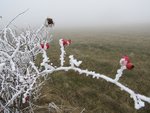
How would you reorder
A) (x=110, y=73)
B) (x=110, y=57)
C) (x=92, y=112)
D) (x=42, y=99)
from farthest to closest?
(x=110, y=57) → (x=110, y=73) → (x=92, y=112) → (x=42, y=99)

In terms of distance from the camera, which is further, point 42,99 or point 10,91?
point 42,99

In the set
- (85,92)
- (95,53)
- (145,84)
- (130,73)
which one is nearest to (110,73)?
(130,73)

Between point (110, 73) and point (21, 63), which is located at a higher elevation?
point (21, 63)

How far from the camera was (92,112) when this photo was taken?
8.13 meters

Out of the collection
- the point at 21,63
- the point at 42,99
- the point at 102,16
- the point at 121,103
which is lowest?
the point at 102,16

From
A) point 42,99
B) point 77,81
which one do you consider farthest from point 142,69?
point 42,99

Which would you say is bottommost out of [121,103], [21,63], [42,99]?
[121,103]

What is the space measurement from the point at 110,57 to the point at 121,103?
226 inches

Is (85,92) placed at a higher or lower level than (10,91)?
lower

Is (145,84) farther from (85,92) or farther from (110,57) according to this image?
(110,57)

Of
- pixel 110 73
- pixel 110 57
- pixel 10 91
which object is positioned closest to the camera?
pixel 10 91

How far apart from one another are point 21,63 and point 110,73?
650 centimetres

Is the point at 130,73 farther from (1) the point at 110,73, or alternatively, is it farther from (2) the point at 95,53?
(2) the point at 95,53

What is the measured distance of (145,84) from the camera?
10.5m
